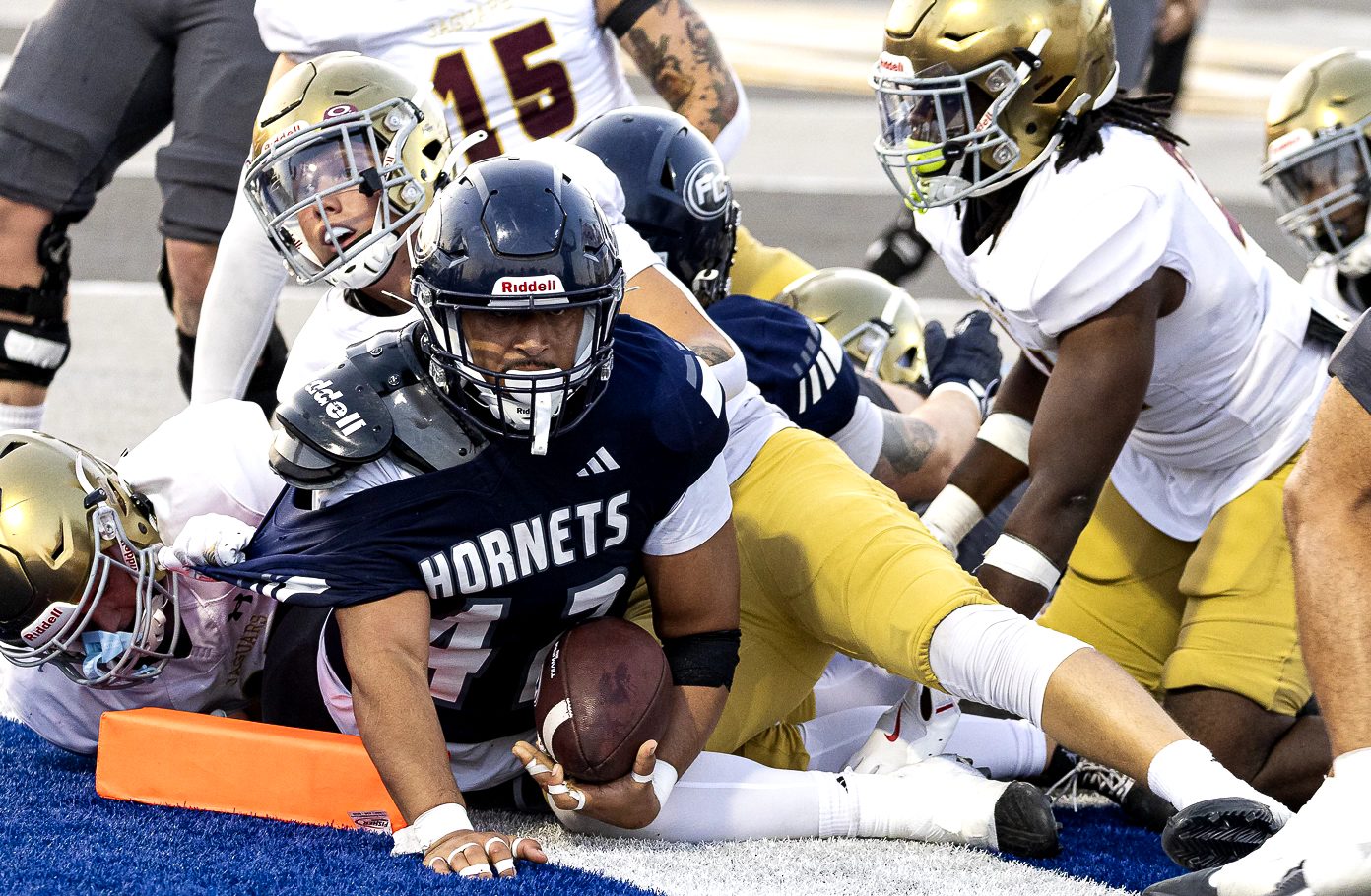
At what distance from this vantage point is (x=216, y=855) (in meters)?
2.65

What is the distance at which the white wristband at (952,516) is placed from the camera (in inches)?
138

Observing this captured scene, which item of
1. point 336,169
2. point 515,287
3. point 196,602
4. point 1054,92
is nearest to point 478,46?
point 336,169

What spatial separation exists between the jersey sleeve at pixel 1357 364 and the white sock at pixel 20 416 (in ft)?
9.83

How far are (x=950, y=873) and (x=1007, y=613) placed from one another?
40 centimetres

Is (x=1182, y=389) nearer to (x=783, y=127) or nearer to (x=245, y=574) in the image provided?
(x=245, y=574)

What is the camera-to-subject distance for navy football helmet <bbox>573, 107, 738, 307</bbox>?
11.3 feet

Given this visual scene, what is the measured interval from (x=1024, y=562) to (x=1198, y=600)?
21.0 inches

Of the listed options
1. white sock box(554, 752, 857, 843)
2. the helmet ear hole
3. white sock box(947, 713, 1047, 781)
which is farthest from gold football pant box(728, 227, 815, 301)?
white sock box(554, 752, 857, 843)

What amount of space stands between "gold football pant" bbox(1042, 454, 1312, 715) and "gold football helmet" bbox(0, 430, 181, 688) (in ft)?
5.81

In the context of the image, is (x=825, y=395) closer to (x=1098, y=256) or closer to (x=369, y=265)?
(x=1098, y=256)

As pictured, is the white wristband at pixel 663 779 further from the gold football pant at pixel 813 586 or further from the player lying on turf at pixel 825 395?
the player lying on turf at pixel 825 395

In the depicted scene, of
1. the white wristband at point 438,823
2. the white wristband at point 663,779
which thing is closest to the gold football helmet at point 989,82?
the white wristband at point 663,779

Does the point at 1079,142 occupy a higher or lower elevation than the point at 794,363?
higher

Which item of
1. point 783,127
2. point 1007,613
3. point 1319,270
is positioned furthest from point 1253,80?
point 1007,613
